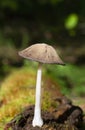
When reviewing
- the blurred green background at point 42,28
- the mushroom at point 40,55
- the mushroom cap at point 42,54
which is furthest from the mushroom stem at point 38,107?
the blurred green background at point 42,28

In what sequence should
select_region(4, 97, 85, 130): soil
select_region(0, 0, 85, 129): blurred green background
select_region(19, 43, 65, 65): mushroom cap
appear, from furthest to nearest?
select_region(0, 0, 85, 129): blurred green background < select_region(4, 97, 85, 130): soil < select_region(19, 43, 65, 65): mushroom cap

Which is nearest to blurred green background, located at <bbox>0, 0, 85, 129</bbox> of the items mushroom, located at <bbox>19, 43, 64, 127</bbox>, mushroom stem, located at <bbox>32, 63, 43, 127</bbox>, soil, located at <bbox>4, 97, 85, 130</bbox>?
soil, located at <bbox>4, 97, 85, 130</bbox>

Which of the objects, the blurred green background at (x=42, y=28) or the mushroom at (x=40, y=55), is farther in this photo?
the blurred green background at (x=42, y=28)

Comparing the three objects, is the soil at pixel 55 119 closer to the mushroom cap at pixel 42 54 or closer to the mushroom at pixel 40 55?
the mushroom at pixel 40 55

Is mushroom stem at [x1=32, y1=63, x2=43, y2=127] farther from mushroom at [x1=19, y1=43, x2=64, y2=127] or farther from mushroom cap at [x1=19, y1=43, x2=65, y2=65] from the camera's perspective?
mushroom cap at [x1=19, y1=43, x2=65, y2=65]

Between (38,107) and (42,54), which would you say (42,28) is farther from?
(42,54)

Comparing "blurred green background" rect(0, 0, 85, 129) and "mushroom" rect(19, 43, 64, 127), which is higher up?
"blurred green background" rect(0, 0, 85, 129)

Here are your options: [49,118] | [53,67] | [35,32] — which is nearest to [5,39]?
[35,32]
